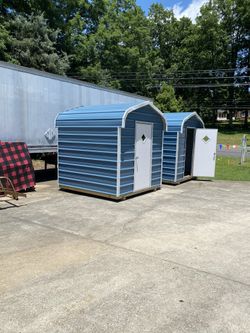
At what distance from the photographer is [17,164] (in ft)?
26.9

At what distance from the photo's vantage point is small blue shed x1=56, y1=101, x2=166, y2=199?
7.64m

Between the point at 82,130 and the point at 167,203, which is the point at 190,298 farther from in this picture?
the point at 82,130

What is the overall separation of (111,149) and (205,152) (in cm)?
487

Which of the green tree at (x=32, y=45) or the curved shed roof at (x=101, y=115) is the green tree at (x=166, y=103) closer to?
the green tree at (x=32, y=45)

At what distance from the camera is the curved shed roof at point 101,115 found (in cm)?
742

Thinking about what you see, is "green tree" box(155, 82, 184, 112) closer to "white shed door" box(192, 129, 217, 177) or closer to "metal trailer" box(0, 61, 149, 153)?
"white shed door" box(192, 129, 217, 177)

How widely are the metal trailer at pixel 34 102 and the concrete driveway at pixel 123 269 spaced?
2570 millimetres

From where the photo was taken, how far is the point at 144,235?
17.0 ft

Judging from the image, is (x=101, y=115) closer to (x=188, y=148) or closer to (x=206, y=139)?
(x=206, y=139)

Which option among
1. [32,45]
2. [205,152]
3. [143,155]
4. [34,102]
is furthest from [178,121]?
[32,45]

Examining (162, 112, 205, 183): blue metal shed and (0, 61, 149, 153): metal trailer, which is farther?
(162, 112, 205, 183): blue metal shed

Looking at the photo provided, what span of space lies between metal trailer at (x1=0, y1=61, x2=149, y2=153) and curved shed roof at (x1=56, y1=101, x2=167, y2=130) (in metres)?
0.73

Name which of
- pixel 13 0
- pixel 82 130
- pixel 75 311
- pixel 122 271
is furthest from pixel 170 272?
pixel 13 0

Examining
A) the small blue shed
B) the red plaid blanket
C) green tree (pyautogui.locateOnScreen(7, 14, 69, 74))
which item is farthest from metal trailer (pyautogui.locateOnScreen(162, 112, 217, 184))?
green tree (pyautogui.locateOnScreen(7, 14, 69, 74))
